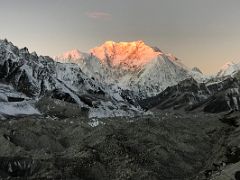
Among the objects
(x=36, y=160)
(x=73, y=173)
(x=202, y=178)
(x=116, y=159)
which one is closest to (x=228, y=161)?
(x=202, y=178)

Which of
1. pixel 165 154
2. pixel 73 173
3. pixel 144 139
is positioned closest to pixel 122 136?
pixel 144 139

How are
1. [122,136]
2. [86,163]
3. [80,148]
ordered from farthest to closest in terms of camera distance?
[122,136] < [80,148] < [86,163]

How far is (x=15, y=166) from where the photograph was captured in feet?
544

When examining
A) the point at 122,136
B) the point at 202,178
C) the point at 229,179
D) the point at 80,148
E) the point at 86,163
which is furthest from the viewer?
the point at 122,136

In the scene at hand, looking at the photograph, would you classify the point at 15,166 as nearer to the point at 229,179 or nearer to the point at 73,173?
the point at 73,173

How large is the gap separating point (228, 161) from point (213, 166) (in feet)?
15.2

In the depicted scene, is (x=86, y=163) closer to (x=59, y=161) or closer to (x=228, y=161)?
(x=59, y=161)

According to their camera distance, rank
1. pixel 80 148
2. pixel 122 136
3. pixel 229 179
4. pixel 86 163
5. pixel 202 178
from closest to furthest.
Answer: pixel 229 179 < pixel 202 178 < pixel 86 163 < pixel 80 148 < pixel 122 136

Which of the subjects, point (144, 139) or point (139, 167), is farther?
point (144, 139)

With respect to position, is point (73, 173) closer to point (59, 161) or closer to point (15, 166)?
point (59, 161)

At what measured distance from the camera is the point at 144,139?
19838 cm

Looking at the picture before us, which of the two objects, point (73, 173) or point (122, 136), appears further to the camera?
point (122, 136)

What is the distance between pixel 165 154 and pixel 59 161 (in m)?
39.2

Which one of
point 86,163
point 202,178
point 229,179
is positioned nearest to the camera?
point 229,179
